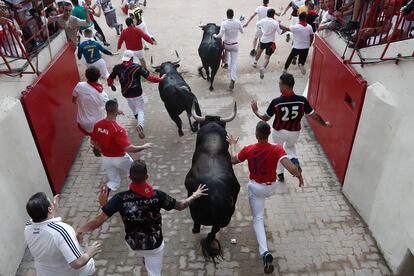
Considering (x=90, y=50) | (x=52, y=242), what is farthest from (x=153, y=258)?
(x=90, y=50)

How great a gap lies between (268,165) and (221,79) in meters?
6.44

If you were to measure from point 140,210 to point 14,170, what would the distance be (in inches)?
96.3

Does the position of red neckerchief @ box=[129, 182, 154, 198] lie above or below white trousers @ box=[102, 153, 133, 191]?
above

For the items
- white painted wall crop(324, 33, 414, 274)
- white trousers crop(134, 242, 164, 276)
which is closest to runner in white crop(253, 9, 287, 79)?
white painted wall crop(324, 33, 414, 274)

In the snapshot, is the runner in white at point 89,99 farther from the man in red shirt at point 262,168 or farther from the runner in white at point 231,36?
the runner in white at point 231,36

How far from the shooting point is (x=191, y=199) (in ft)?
14.1

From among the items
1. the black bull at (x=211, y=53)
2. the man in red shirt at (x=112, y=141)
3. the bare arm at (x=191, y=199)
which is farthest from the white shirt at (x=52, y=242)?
the black bull at (x=211, y=53)

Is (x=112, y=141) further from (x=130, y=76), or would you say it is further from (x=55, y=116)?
(x=130, y=76)

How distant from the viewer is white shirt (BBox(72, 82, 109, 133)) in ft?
20.9

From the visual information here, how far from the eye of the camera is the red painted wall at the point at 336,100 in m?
5.93

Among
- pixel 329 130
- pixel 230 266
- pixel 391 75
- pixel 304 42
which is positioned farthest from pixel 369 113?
pixel 304 42

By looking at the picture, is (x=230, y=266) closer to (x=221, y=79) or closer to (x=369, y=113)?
(x=369, y=113)

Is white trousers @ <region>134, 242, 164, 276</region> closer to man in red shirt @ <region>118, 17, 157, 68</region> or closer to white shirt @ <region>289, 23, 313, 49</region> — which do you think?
man in red shirt @ <region>118, 17, 157, 68</region>

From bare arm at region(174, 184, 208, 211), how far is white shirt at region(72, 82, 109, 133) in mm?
2766
